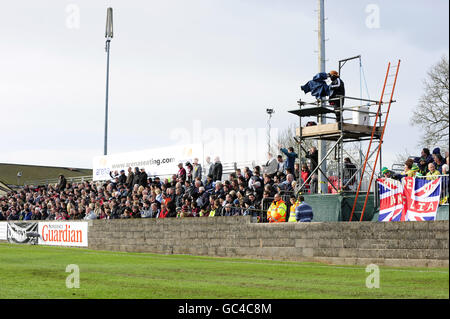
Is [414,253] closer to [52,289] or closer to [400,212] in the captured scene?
[400,212]

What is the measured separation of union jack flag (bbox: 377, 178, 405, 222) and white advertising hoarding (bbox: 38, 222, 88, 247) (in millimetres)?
16328

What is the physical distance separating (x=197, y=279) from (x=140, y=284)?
1400mm

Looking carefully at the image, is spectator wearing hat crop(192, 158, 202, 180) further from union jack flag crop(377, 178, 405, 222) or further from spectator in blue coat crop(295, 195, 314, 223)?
union jack flag crop(377, 178, 405, 222)

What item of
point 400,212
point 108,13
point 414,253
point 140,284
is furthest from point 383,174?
point 108,13

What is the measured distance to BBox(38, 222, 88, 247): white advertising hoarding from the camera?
30.7 metres

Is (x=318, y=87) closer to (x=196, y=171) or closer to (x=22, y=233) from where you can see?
(x=196, y=171)

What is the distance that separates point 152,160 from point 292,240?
18109mm

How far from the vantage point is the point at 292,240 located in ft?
63.6

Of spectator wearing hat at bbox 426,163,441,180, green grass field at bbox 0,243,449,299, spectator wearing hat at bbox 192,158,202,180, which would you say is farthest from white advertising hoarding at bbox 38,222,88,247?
spectator wearing hat at bbox 426,163,441,180

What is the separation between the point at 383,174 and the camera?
60.2 feet

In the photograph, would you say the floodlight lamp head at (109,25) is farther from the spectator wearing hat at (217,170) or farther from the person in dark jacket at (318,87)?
the person in dark jacket at (318,87)

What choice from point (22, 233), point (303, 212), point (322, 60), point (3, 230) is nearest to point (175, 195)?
point (322, 60)

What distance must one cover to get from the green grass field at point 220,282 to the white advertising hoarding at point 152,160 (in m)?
16.4

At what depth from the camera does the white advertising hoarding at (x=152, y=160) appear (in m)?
33.5
